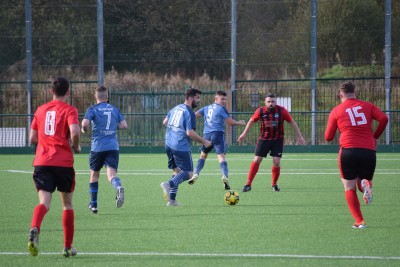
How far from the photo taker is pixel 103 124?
12.9m

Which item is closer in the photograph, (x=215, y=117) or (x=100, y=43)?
(x=215, y=117)

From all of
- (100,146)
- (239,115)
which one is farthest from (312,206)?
(239,115)

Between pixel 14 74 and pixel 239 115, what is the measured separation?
453 inches

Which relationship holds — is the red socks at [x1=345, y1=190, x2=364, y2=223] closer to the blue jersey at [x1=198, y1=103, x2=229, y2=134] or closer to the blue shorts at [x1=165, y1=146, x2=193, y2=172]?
the blue shorts at [x1=165, y1=146, x2=193, y2=172]


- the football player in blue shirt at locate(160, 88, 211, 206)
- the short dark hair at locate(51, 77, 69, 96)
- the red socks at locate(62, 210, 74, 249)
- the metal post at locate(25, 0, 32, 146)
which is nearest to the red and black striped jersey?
the football player in blue shirt at locate(160, 88, 211, 206)

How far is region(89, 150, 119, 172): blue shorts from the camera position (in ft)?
42.6

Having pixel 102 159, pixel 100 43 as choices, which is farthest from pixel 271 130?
pixel 100 43

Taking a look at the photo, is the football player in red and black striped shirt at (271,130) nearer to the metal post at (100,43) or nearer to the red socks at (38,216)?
the red socks at (38,216)

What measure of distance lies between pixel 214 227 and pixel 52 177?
9.90 ft

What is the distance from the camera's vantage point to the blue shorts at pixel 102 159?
42.6 feet

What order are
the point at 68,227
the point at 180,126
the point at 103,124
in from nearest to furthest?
the point at 68,227
the point at 103,124
the point at 180,126

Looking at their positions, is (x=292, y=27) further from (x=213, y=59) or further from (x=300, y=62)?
(x=213, y=59)

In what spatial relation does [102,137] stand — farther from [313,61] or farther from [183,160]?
[313,61]

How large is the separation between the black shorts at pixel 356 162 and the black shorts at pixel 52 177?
146 inches
